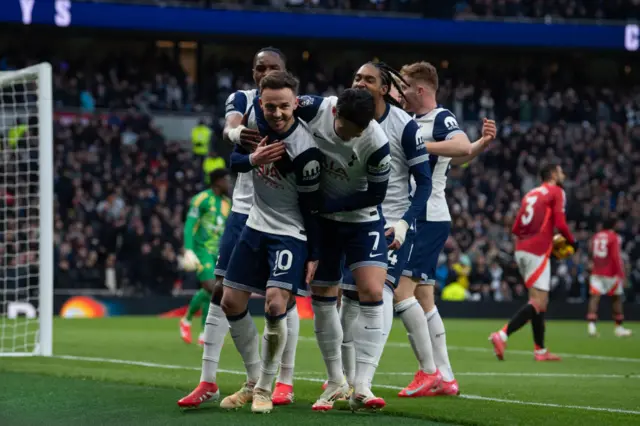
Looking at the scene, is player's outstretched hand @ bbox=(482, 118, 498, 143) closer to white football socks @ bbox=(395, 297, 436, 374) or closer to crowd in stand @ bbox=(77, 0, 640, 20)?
white football socks @ bbox=(395, 297, 436, 374)

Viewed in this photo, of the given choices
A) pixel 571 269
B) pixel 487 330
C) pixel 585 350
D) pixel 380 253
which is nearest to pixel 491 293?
pixel 571 269

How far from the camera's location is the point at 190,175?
29125 mm

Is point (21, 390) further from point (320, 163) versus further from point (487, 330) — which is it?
point (487, 330)

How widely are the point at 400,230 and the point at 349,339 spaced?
0.89 metres

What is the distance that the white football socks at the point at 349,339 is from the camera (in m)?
7.93

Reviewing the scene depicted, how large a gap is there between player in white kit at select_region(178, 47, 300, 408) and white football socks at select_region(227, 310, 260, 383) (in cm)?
18

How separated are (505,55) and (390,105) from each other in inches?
1281

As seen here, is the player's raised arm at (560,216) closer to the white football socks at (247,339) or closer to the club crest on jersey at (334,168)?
the white football socks at (247,339)

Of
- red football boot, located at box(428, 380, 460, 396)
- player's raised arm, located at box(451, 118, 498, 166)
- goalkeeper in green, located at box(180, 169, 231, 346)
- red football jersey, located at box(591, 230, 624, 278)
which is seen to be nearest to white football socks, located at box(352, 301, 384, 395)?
red football boot, located at box(428, 380, 460, 396)

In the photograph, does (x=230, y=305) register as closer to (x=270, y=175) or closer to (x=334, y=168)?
(x=270, y=175)

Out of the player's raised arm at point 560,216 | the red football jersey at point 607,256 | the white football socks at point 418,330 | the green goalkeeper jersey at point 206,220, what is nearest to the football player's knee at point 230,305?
the white football socks at point 418,330

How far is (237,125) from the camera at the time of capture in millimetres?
7539

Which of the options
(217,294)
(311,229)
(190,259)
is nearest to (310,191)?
(311,229)

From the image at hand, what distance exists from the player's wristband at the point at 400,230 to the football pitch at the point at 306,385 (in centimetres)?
111
